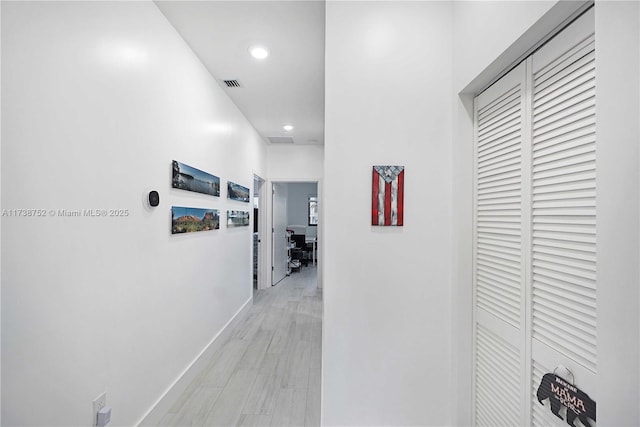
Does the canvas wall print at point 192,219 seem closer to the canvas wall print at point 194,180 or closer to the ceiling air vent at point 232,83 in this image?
the canvas wall print at point 194,180

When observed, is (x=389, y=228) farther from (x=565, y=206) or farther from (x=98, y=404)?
(x=98, y=404)

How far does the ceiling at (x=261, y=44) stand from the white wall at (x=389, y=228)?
566 millimetres

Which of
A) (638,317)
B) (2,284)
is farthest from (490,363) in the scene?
(2,284)

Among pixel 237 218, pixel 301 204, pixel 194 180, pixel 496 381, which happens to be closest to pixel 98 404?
pixel 194 180

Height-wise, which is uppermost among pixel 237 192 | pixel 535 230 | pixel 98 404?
pixel 237 192

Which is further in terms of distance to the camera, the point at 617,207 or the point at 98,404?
the point at 98,404

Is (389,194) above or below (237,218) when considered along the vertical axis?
above

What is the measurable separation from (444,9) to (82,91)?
6.15 feet

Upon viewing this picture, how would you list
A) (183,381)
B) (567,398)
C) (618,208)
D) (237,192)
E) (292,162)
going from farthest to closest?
1. (292,162)
2. (237,192)
3. (183,381)
4. (567,398)
5. (618,208)

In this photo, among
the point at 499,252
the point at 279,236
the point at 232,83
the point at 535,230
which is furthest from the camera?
the point at 279,236

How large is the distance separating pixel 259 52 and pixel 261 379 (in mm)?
2642

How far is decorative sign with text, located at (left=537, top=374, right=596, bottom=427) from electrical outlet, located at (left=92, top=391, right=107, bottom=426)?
1.90m

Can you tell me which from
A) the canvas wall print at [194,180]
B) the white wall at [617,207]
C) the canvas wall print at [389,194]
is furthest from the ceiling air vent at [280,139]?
the white wall at [617,207]

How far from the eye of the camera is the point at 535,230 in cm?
114
